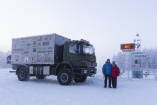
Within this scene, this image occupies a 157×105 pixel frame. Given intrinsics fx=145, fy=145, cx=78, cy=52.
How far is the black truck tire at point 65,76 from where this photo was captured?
32.6 feet

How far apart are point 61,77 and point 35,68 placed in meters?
2.66

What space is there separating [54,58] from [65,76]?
5.40 feet

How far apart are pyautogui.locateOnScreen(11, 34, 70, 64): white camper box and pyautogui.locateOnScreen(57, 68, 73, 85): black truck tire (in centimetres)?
109

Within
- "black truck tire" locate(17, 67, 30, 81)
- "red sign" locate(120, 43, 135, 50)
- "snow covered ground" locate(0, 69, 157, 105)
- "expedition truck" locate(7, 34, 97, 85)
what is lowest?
"snow covered ground" locate(0, 69, 157, 105)

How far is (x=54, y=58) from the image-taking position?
10.8m

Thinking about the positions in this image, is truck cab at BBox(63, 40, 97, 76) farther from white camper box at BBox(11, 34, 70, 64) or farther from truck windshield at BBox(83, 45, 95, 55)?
white camper box at BBox(11, 34, 70, 64)

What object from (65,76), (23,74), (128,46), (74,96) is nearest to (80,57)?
(65,76)

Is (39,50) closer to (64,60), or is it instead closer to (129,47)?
(64,60)

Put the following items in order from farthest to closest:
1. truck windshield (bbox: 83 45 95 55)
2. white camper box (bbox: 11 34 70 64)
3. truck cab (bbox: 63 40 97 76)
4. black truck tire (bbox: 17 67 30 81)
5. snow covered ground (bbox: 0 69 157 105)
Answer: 1. black truck tire (bbox: 17 67 30 81)
2. white camper box (bbox: 11 34 70 64)
3. truck windshield (bbox: 83 45 95 55)
4. truck cab (bbox: 63 40 97 76)
5. snow covered ground (bbox: 0 69 157 105)

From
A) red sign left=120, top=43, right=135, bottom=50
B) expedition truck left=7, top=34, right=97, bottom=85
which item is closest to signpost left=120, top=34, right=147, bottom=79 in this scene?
red sign left=120, top=43, right=135, bottom=50

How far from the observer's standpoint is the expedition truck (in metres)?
9.91

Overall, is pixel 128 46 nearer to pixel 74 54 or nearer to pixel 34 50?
pixel 74 54

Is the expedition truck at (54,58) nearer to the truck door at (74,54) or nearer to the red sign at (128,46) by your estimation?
the truck door at (74,54)

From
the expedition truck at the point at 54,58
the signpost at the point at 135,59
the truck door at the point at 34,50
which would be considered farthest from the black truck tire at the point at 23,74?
the signpost at the point at 135,59
